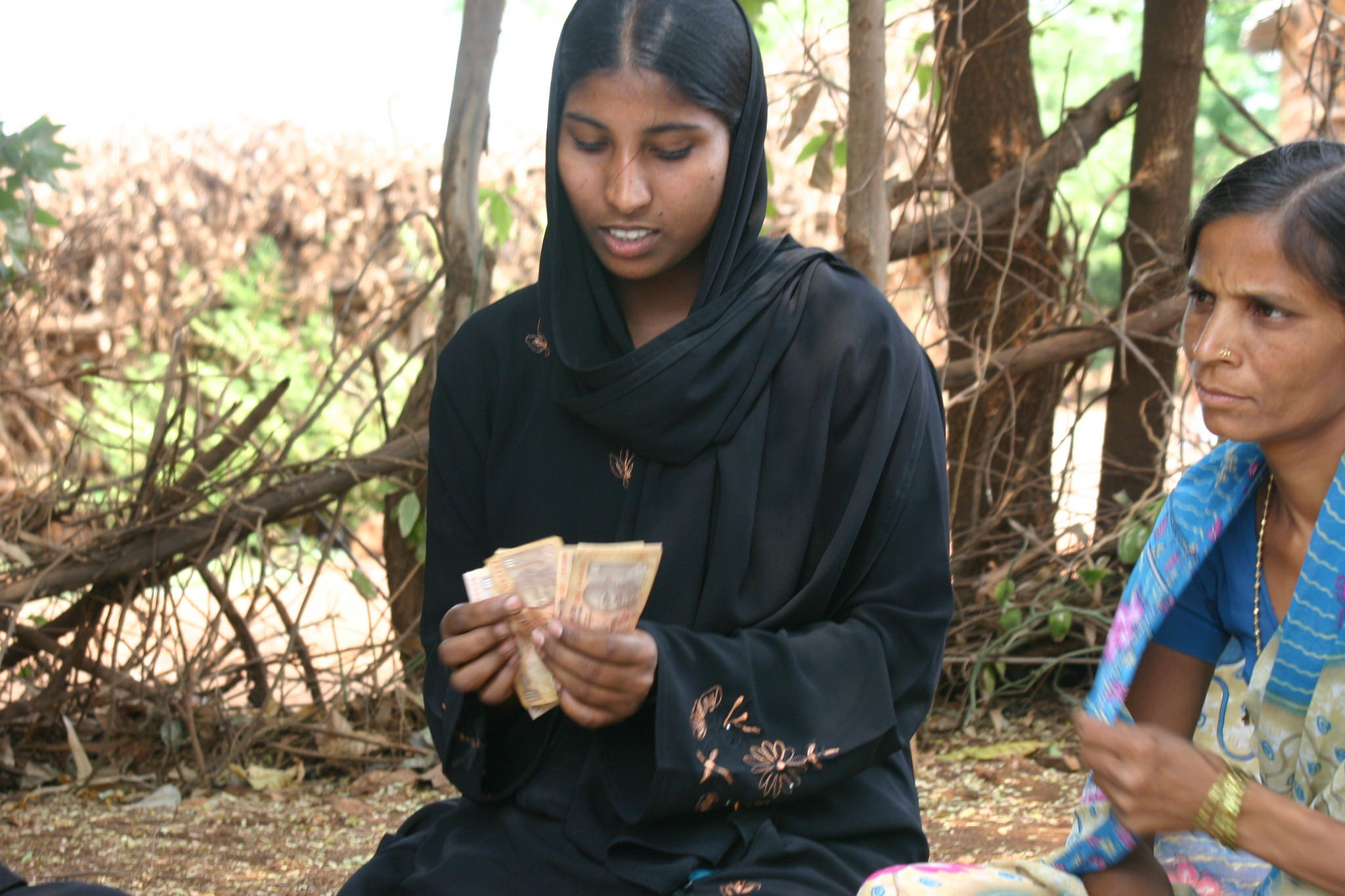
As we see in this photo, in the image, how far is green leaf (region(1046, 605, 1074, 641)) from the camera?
4016 millimetres

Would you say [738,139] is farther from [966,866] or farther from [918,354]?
[966,866]

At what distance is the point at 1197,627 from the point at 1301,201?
58 centimetres

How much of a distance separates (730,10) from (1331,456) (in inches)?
42.9

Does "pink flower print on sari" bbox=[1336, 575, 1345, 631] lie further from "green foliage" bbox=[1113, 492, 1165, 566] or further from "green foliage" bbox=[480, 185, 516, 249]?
"green foliage" bbox=[480, 185, 516, 249]

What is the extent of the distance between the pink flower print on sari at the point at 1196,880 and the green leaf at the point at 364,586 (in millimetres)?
2875

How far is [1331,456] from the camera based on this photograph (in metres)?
1.52

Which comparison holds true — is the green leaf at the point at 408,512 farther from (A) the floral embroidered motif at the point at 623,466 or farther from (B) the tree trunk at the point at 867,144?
(A) the floral embroidered motif at the point at 623,466

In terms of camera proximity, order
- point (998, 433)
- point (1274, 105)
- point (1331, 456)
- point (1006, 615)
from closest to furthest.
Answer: point (1331, 456) → point (1006, 615) → point (998, 433) → point (1274, 105)

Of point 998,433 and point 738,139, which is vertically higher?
point 738,139

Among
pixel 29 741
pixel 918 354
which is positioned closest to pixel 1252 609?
pixel 918 354

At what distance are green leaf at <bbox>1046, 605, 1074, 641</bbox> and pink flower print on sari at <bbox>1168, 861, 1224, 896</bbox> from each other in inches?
93.0

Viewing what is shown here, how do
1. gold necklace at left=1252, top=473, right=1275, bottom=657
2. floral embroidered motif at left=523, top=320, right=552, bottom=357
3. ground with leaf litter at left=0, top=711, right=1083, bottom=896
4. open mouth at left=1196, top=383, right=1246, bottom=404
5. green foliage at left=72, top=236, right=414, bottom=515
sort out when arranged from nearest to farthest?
1. open mouth at left=1196, top=383, right=1246, bottom=404
2. gold necklace at left=1252, top=473, right=1275, bottom=657
3. floral embroidered motif at left=523, top=320, right=552, bottom=357
4. ground with leaf litter at left=0, top=711, right=1083, bottom=896
5. green foliage at left=72, top=236, right=414, bottom=515

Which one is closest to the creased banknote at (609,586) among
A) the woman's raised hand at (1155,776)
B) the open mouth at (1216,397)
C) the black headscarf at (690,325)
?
the black headscarf at (690,325)

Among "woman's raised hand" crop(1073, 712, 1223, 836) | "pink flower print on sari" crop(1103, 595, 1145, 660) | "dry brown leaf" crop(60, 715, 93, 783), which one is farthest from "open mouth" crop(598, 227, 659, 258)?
"dry brown leaf" crop(60, 715, 93, 783)
